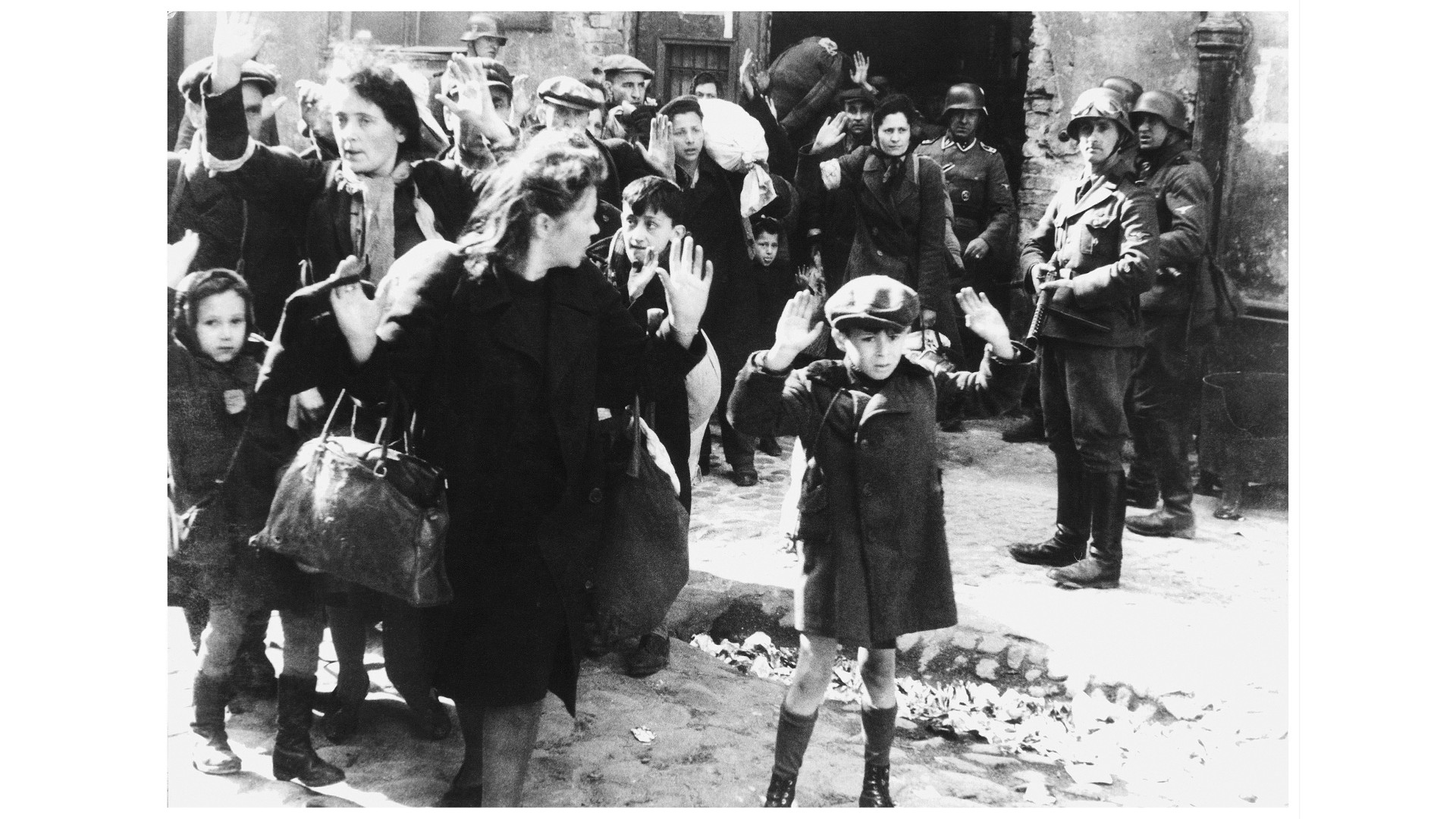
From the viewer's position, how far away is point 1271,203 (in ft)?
16.2

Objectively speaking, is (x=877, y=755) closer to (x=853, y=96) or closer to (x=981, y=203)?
(x=981, y=203)

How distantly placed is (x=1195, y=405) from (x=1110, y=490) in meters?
0.47

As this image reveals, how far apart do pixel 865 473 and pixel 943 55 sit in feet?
25.0

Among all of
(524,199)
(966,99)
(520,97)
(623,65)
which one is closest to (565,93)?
(520,97)

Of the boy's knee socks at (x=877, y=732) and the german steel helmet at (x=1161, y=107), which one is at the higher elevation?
the german steel helmet at (x=1161, y=107)

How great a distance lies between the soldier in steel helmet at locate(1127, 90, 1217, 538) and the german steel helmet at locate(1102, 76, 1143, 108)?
0.08 ft

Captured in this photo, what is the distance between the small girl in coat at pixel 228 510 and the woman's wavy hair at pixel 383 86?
2.43ft

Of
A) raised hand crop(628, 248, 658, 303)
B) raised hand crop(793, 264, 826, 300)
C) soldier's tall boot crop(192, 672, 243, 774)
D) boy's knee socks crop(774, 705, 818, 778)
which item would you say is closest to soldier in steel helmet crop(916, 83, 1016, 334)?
raised hand crop(793, 264, 826, 300)

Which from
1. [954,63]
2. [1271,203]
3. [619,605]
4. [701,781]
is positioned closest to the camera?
[619,605]

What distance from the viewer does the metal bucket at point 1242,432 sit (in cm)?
495

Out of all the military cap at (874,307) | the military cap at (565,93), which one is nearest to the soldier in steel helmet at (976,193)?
the military cap at (874,307)

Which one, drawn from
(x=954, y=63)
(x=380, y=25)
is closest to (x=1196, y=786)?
(x=380, y=25)

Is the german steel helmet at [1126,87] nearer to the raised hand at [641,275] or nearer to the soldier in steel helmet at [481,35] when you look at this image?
the raised hand at [641,275]

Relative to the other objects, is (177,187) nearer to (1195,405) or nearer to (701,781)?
(701,781)
